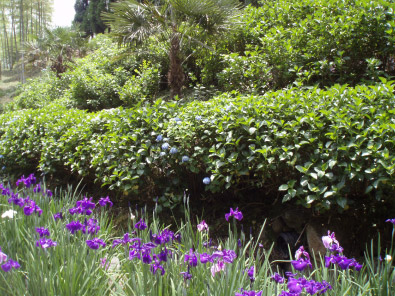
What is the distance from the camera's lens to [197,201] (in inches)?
131

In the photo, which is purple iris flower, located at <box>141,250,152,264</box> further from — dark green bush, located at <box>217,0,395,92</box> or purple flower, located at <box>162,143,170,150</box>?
dark green bush, located at <box>217,0,395,92</box>

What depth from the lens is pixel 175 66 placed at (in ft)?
17.8

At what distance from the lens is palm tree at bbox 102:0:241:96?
5.23 meters

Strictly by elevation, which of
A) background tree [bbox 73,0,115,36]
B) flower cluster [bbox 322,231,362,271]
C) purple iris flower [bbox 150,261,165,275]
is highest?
background tree [bbox 73,0,115,36]

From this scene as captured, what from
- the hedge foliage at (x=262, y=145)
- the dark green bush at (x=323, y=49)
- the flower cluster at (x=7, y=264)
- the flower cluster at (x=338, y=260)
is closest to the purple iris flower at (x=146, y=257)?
the flower cluster at (x=7, y=264)

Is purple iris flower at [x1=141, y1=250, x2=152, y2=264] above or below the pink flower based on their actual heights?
above

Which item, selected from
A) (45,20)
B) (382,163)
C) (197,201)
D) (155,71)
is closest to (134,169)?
(197,201)

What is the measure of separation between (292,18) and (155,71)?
2718 millimetres

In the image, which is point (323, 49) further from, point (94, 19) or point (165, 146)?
point (94, 19)

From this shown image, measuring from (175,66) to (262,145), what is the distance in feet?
10.6

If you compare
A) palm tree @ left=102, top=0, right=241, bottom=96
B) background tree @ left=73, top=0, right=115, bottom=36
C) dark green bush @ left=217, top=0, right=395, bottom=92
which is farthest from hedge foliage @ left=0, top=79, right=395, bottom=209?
background tree @ left=73, top=0, right=115, bottom=36

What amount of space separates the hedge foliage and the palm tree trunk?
1764mm

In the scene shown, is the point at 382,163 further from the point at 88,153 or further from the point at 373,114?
the point at 88,153

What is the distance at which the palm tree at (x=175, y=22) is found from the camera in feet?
17.2
